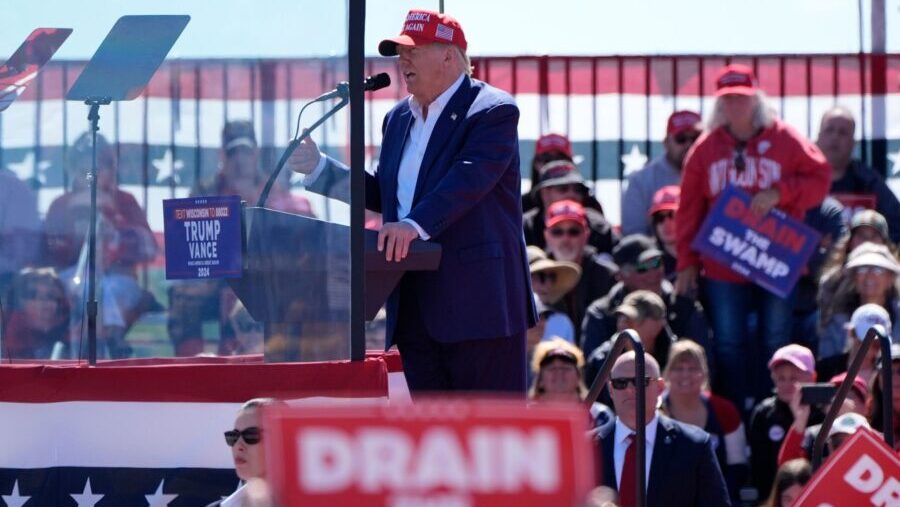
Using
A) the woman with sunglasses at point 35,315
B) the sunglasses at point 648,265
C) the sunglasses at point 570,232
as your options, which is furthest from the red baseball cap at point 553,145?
the woman with sunglasses at point 35,315

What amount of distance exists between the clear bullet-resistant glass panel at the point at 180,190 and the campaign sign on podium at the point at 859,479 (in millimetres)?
1508

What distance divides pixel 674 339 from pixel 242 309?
3.76m

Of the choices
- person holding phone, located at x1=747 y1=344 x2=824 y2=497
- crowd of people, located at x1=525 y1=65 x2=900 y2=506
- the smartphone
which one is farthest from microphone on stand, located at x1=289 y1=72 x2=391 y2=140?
person holding phone, located at x1=747 y1=344 x2=824 y2=497

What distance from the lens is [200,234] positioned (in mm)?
→ 5684

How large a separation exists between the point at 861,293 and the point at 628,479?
109 inches

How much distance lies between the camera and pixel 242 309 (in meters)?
5.74

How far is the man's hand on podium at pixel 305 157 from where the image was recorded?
5613 millimetres

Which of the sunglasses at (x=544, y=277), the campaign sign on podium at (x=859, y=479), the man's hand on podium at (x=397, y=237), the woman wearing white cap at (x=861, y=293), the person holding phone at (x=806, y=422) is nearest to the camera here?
the campaign sign on podium at (x=859, y=479)

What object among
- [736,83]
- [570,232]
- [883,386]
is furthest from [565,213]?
[883,386]

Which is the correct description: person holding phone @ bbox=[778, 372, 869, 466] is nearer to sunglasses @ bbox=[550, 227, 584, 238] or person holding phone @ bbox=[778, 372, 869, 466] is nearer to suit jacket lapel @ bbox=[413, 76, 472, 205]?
sunglasses @ bbox=[550, 227, 584, 238]

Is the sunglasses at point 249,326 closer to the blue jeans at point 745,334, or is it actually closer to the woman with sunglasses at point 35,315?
the woman with sunglasses at point 35,315

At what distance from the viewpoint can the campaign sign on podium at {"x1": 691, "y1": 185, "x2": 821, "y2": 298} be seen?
9430 mm

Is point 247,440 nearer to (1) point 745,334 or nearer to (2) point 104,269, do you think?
(2) point 104,269

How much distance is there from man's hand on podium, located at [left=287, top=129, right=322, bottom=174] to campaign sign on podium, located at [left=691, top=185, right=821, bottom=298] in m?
4.30
